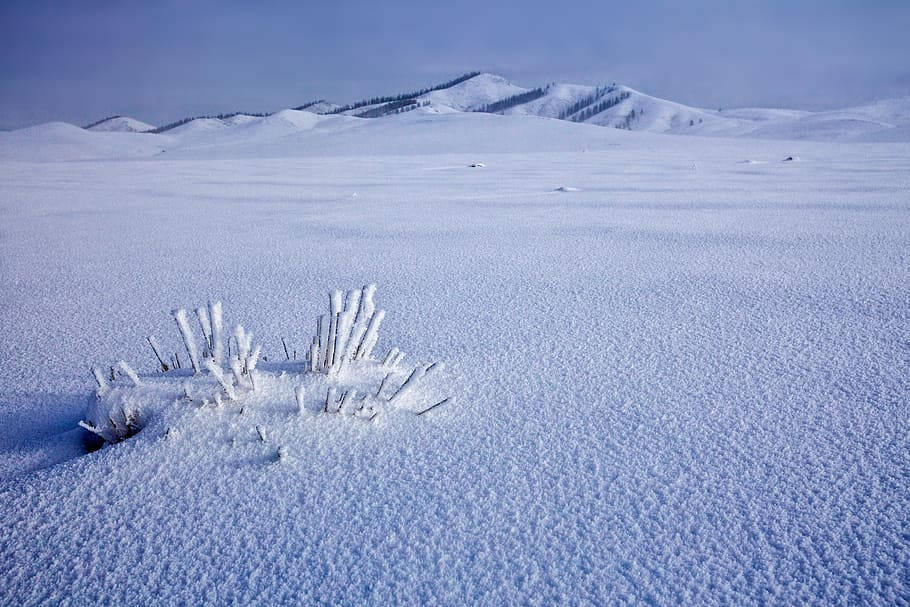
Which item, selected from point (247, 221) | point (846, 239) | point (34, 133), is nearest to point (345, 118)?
point (34, 133)

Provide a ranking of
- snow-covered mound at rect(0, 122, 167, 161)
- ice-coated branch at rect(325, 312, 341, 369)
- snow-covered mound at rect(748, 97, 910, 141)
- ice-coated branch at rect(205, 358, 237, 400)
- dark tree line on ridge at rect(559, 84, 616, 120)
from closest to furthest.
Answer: ice-coated branch at rect(205, 358, 237, 400), ice-coated branch at rect(325, 312, 341, 369), snow-covered mound at rect(748, 97, 910, 141), snow-covered mound at rect(0, 122, 167, 161), dark tree line on ridge at rect(559, 84, 616, 120)

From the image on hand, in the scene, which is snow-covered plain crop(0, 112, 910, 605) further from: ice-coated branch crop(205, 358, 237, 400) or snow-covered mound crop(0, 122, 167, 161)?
snow-covered mound crop(0, 122, 167, 161)

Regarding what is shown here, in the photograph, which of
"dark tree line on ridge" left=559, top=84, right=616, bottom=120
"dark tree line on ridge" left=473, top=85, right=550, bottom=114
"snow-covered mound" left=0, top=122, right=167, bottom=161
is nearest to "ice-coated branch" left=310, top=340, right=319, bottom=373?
"snow-covered mound" left=0, top=122, right=167, bottom=161

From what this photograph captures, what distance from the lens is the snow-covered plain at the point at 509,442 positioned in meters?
0.84

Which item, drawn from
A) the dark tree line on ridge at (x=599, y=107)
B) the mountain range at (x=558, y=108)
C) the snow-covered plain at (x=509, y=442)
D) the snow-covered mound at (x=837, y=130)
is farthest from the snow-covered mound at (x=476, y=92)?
the snow-covered plain at (x=509, y=442)

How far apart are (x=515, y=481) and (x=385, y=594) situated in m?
0.34

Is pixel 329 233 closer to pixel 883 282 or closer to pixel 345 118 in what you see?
pixel 883 282

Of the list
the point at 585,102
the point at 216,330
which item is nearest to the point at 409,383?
the point at 216,330

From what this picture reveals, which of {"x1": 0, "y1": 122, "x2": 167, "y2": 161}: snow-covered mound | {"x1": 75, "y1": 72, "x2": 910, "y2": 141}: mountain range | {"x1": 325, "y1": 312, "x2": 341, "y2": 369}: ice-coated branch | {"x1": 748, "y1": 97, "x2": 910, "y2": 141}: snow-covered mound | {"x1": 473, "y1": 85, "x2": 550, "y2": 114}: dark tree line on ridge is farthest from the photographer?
{"x1": 473, "y1": 85, "x2": 550, "y2": 114}: dark tree line on ridge

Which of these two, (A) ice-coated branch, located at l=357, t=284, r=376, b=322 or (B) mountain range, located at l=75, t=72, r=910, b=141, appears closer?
(A) ice-coated branch, located at l=357, t=284, r=376, b=322

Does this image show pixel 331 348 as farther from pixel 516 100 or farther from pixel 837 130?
pixel 516 100

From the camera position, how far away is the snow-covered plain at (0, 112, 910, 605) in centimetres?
84

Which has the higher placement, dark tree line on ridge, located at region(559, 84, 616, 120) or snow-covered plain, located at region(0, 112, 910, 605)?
dark tree line on ridge, located at region(559, 84, 616, 120)

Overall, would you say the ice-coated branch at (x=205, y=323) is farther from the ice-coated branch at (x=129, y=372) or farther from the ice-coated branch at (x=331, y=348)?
the ice-coated branch at (x=331, y=348)
